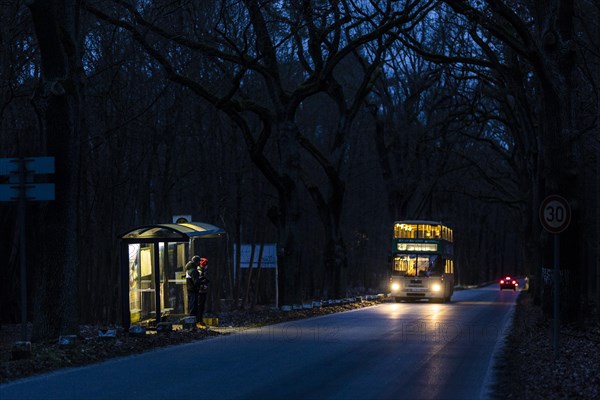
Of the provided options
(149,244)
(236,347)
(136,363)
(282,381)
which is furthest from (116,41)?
(282,381)

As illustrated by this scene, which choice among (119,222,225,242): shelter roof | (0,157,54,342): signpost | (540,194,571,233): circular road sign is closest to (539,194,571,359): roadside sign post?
(540,194,571,233): circular road sign

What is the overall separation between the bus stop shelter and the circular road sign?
33.1ft

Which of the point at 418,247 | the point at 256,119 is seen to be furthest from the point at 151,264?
the point at 418,247

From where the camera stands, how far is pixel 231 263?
1855 inches

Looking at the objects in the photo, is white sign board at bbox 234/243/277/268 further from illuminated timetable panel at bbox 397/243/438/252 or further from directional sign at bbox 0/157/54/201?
directional sign at bbox 0/157/54/201

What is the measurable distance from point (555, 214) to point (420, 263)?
3669 centimetres

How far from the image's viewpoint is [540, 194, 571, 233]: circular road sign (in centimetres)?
1695

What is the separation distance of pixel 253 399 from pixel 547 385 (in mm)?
4342

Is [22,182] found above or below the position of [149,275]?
above

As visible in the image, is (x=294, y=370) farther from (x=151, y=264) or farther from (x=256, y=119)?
(x=256, y=119)

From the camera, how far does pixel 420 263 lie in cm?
5359

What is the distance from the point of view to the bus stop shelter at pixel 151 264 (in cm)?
2405

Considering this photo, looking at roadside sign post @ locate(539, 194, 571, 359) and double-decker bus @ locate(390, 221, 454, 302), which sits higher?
roadside sign post @ locate(539, 194, 571, 359)

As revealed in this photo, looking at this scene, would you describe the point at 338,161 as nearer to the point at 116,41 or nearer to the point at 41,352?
the point at 116,41
